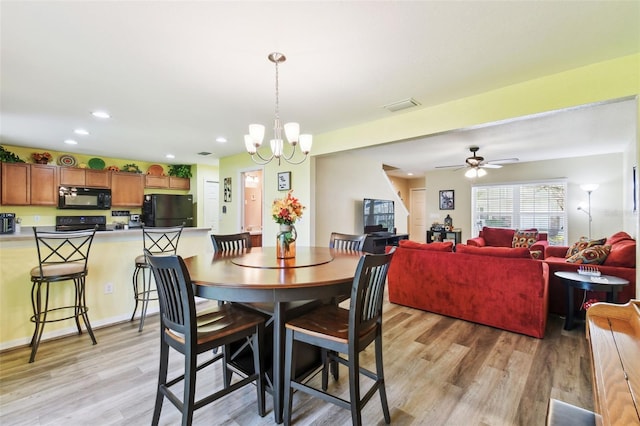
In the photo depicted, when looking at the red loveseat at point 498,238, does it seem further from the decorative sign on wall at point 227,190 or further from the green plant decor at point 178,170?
the green plant decor at point 178,170

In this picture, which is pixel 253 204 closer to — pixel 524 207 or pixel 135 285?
pixel 135 285

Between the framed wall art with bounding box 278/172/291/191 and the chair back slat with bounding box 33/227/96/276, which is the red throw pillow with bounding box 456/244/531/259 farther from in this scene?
the chair back slat with bounding box 33/227/96/276

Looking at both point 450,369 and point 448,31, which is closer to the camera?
point 448,31

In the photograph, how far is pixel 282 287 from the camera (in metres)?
1.46

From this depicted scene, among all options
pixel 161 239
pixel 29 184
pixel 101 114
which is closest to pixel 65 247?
pixel 161 239

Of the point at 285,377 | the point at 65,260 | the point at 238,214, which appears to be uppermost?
the point at 238,214

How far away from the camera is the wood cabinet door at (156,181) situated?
6.44 metres

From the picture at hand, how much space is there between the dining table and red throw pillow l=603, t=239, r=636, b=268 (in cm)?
295

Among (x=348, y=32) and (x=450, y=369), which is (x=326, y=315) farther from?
(x=348, y=32)

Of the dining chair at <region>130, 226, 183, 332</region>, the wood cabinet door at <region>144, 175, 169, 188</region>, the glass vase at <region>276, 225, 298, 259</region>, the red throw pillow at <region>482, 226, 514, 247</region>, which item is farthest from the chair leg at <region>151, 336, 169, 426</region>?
the red throw pillow at <region>482, 226, 514, 247</region>

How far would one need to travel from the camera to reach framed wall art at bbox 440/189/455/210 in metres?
7.80

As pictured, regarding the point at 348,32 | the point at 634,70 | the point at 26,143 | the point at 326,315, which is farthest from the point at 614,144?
the point at 26,143

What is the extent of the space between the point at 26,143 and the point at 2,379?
4.18m

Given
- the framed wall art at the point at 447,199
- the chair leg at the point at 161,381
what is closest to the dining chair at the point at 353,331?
the chair leg at the point at 161,381
